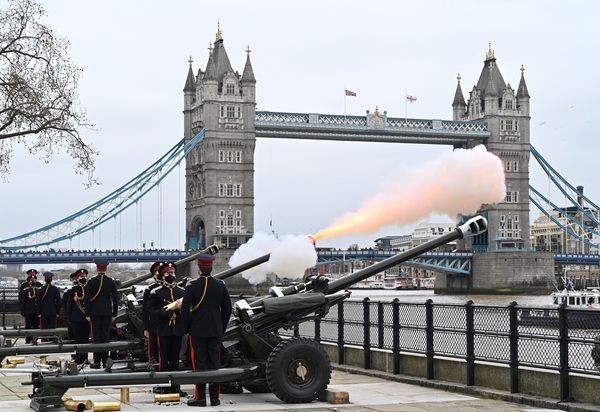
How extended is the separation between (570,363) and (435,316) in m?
2.64

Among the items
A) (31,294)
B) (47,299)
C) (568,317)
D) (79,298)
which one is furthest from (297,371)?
(31,294)

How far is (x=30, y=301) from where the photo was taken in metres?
20.6

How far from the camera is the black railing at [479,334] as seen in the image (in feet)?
37.1

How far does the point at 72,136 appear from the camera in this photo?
90.3ft

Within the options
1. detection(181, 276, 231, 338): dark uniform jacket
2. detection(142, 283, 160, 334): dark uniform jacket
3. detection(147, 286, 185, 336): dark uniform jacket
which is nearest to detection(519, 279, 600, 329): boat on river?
detection(181, 276, 231, 338): dark uniform jacket

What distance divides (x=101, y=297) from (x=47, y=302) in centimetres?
529

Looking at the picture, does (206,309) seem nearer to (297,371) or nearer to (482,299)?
(297,371)

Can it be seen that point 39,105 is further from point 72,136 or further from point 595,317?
point 595,317

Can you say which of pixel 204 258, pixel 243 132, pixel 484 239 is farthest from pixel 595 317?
pixel 484 239

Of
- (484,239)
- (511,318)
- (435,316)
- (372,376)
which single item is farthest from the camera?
(484,239)

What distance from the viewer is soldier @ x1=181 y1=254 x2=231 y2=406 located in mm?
11281

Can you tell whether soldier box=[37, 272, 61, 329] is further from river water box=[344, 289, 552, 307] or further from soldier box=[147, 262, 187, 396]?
river water box=[344, 289, 552, 307]

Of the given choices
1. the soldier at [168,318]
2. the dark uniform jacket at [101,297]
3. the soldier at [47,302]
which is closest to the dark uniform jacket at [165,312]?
the soldier at [168,318]

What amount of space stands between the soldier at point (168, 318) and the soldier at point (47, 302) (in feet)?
25.0
